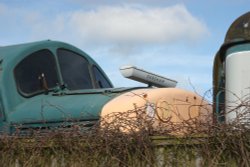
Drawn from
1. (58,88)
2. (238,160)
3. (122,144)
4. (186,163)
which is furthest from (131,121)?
(58,88)

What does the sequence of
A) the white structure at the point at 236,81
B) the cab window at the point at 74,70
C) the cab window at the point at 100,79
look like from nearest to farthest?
the white structure at the point at 236,81, the cab window at the point at 74,70, the cab window at the point at 100,79

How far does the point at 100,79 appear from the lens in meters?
7.41

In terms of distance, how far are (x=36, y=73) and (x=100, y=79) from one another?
1.18 metres

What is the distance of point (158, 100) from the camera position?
493 cm

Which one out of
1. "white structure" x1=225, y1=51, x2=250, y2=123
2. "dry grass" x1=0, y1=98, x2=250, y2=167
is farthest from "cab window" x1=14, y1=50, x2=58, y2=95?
"white structure" x1=225, y1=51, x2=250, y2=123

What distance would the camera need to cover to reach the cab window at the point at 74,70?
21.9ft

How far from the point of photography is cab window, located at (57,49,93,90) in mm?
6663

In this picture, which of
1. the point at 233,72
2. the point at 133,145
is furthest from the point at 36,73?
the point at 233,72

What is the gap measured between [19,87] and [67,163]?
209cm

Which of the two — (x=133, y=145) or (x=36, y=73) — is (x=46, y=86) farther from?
(x=133, y=145)

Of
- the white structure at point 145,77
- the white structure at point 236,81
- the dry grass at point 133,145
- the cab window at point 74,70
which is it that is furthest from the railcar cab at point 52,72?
the white structure at point 236,81

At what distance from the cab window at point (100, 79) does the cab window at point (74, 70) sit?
17cm

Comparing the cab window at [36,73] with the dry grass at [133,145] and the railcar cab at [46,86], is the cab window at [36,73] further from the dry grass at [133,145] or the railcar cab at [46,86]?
the dry grass at [133,145]

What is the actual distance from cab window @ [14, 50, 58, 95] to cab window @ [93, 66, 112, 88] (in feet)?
2.68
